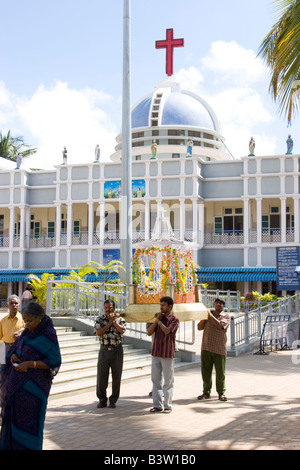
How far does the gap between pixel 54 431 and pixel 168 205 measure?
35.0 metres

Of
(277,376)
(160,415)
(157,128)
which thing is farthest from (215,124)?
(160,415)

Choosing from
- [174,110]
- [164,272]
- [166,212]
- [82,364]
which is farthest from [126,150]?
[174,110]

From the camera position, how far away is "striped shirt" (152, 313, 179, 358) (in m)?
9.10

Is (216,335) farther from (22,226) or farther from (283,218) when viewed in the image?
(22,226)

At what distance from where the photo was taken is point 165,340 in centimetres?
912

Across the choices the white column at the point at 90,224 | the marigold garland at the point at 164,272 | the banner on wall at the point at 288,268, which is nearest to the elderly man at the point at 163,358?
the marigold garland at the point at 164,272

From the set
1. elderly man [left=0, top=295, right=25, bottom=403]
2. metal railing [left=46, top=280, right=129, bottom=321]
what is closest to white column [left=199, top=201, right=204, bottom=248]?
metal railing [left=46, top=280, right=129, bottom=321]

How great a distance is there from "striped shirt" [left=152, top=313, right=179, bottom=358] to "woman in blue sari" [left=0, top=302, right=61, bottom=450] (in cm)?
355

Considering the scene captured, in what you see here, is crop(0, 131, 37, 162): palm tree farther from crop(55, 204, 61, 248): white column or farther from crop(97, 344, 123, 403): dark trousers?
crop(97, 344, 123, 403): dark trousers

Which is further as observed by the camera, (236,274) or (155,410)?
(236,274)

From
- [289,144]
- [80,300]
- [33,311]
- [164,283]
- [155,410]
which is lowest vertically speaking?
[155,410]

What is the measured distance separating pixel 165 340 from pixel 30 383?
3.77m

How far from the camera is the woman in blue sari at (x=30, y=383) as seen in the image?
5.46 metres

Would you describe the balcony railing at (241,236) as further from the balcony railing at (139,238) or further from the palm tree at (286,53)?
the palm tree at (286,53)
